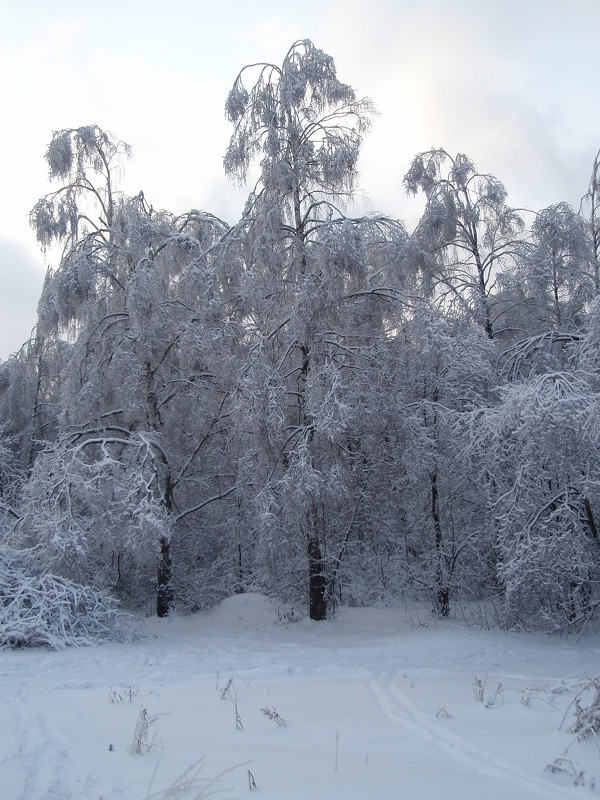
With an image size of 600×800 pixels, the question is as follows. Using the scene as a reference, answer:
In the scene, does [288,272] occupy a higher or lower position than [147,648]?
higher

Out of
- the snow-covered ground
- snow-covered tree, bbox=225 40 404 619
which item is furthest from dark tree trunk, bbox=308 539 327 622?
the snow-covered ground

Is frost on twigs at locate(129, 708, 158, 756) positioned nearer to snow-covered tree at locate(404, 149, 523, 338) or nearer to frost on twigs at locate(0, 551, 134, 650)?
frost on twigs at locate(0, 551, 134, 650)

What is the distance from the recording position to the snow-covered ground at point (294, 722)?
3.40 m

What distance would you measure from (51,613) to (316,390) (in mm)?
5589

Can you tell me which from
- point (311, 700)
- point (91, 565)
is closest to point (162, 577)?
point (91, 565)

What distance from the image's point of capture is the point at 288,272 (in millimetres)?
11328

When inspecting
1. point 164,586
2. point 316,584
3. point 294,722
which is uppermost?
point 316,584

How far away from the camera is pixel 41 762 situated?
3.73 meters

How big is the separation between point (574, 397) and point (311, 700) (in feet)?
19.0

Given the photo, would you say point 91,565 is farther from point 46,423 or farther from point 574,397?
point 574,397

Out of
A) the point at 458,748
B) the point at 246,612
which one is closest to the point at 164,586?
the point at 246,612

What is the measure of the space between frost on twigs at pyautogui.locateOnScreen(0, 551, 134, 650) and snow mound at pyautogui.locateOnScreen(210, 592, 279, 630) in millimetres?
2687

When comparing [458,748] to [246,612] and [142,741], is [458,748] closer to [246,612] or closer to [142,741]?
[142,741]

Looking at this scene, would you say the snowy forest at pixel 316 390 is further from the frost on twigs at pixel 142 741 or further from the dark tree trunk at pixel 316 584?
the frost on twigs at pixel 142 741
